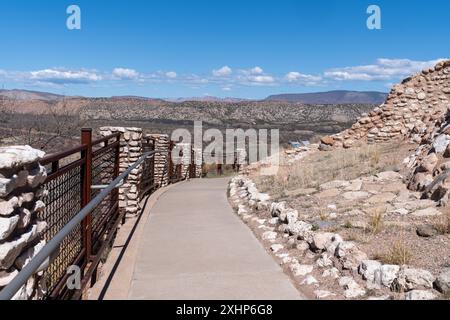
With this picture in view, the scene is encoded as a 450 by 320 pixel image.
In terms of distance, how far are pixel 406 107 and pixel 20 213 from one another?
15.1 metres


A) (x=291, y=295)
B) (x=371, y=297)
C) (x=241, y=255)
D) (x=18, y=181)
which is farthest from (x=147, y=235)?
(x=18, y=181)

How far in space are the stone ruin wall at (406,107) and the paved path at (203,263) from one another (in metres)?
8.48

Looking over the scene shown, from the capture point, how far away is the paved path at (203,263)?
16.7 feet

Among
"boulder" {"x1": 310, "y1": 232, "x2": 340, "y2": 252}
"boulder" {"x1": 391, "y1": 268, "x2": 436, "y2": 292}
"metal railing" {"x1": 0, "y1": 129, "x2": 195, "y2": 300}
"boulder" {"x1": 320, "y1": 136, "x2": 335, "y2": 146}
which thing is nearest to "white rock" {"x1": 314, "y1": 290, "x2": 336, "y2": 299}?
"boulder" {"x1": 391, "y1": 268, "x2": 436, "y2": 292}

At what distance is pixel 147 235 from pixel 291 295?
138 inches

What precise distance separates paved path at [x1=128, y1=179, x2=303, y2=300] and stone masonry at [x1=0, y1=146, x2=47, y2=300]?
5.50ft

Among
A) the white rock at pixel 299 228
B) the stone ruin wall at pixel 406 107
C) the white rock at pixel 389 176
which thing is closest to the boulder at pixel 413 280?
the white rock at pixel 299 228

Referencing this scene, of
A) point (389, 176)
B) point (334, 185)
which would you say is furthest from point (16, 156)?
point (389, 176)

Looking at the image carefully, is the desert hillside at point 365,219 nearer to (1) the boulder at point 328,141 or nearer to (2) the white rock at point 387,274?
(2) the white rock at point 387,274

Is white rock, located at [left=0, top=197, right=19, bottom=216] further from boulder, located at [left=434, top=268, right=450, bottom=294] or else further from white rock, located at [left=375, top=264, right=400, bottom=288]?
boulder, located at [left=434, top=268, right=450, bottom=294]

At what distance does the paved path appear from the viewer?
5.10 metres
